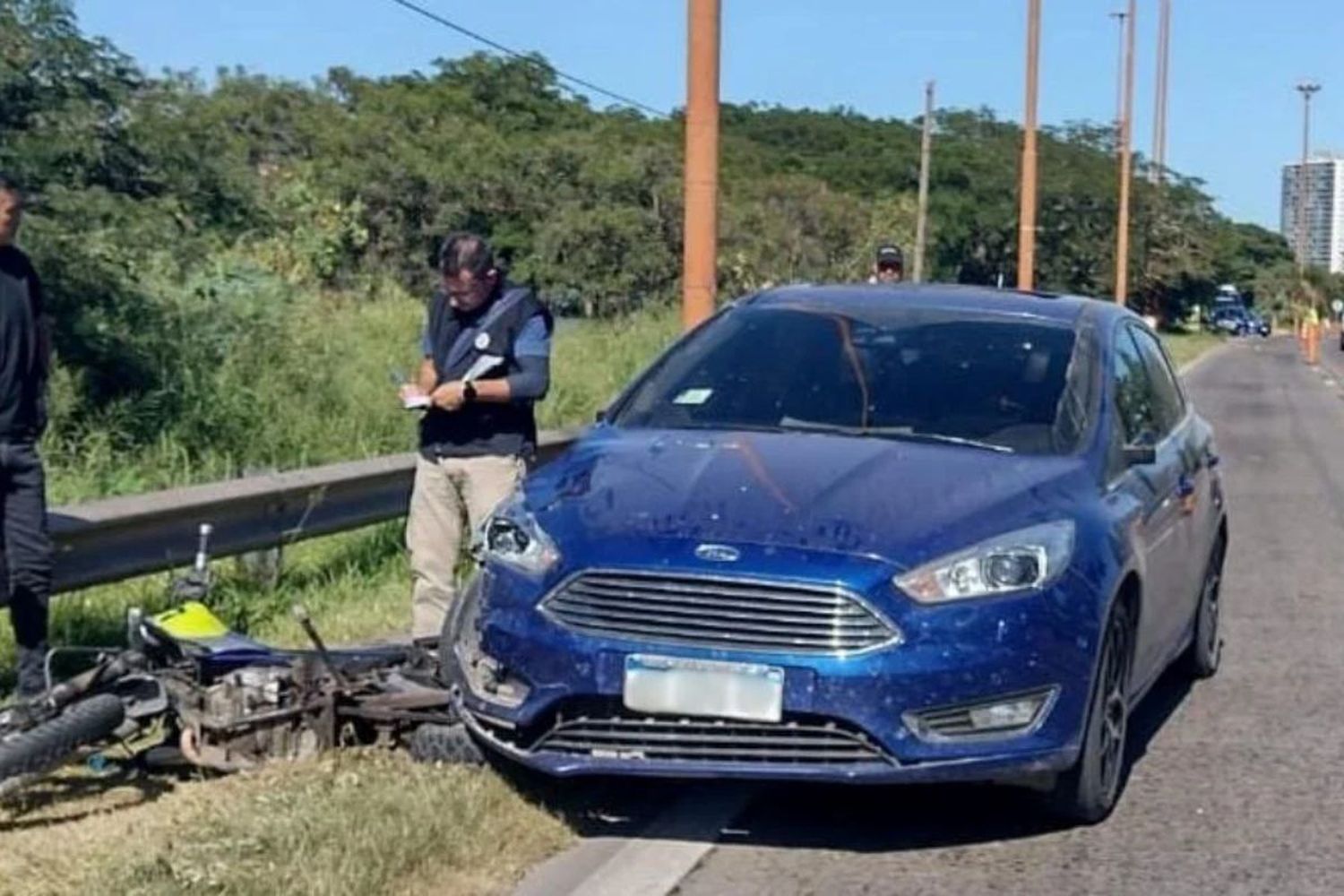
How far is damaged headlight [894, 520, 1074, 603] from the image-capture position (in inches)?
222

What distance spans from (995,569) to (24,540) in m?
2.99

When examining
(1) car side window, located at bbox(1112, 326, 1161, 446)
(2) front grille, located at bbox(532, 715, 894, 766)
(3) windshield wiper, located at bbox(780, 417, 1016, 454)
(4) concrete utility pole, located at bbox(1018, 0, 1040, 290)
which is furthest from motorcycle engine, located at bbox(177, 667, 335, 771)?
(4) concrete utility pole, located at bbox(1018, 0, 1040, 290)

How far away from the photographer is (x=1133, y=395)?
749 centimetres

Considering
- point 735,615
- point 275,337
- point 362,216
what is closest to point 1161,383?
point 735,615

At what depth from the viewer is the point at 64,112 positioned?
45.9 feet

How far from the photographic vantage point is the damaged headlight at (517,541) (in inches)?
232

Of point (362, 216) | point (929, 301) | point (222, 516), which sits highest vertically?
point (362, 216)

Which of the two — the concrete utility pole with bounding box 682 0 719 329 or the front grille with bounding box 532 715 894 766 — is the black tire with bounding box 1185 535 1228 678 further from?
the concrete utility pole with bounding box 682 0 719 329

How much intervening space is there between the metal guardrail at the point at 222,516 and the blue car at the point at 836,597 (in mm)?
1709

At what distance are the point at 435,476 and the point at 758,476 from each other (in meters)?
2.00

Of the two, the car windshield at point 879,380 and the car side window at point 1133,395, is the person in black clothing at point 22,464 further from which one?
the car side window at point 1133,395

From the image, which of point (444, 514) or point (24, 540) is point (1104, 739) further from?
point (24, 540)

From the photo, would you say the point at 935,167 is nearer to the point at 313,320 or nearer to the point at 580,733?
the point at 313,320

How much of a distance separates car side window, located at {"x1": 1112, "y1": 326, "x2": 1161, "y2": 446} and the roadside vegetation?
2.32 metres
